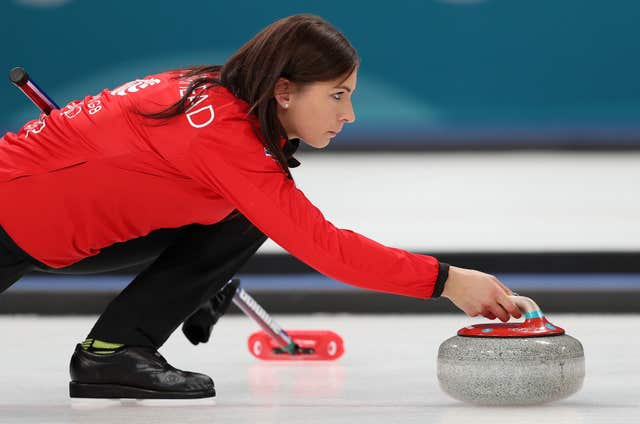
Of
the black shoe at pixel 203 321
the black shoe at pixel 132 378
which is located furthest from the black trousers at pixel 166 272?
the black shoe at pixel 203 321

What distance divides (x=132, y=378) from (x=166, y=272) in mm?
197

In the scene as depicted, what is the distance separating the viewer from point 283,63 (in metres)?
1.72

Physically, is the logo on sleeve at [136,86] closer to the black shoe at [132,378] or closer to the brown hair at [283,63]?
the brown hair at [283,63]

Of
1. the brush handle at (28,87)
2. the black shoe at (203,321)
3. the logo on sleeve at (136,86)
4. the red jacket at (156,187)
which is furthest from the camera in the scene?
the black shoe at (203,321)

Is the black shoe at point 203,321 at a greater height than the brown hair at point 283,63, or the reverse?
the brown hair at point 283,63

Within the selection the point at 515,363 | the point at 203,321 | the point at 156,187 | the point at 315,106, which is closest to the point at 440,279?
the point at 515,363

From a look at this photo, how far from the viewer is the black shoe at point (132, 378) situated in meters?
1.93

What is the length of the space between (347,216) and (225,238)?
183cm

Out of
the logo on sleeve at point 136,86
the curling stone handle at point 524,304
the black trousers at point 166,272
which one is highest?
the logo on sleeve at point 136,86

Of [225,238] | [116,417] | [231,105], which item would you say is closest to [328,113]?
[231,105]

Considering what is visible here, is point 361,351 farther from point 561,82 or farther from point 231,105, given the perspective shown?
point 561,82

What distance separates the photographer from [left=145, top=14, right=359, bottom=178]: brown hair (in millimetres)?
1725

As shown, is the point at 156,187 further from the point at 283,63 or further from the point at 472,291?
the point at 472,291

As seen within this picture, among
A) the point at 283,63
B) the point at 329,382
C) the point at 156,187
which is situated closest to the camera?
the point at 283,63
